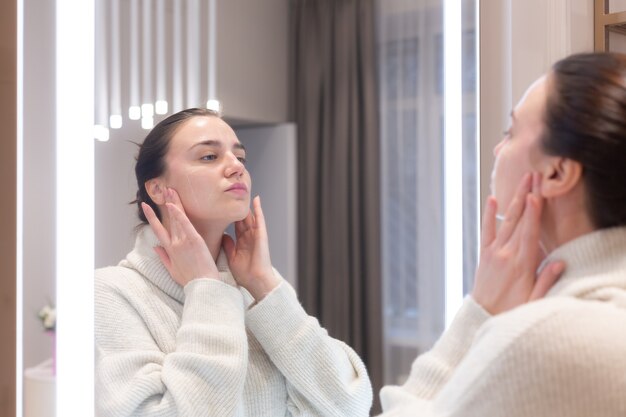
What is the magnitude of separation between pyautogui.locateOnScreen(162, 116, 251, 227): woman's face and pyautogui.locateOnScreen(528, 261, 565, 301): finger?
1.64 ft

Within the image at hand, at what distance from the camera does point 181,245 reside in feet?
3.58

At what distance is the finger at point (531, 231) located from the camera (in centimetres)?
81

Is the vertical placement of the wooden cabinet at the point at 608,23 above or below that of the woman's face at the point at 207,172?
above

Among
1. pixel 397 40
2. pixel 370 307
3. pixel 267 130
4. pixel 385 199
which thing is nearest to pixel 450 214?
pixel 385 199

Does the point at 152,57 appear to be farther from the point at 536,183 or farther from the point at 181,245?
the point at 536,183

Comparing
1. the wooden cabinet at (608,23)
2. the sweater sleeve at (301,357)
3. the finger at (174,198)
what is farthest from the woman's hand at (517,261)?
the wooden cabinet at (608,23)

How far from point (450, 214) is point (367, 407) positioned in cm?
59

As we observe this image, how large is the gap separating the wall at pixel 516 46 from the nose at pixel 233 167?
29.0 inches

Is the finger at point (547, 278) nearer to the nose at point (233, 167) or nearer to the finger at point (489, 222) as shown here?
the finger at point (489, 222)

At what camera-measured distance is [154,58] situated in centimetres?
119

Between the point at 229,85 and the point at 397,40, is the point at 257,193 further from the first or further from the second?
the point at 397,40

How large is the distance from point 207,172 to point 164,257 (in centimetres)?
15

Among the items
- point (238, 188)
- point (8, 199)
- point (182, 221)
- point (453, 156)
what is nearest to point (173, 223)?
point (182, 221)

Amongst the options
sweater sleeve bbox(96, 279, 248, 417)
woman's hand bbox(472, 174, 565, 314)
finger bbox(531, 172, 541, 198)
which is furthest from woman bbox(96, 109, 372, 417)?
finger bbox(531, 172, 541, 198)
